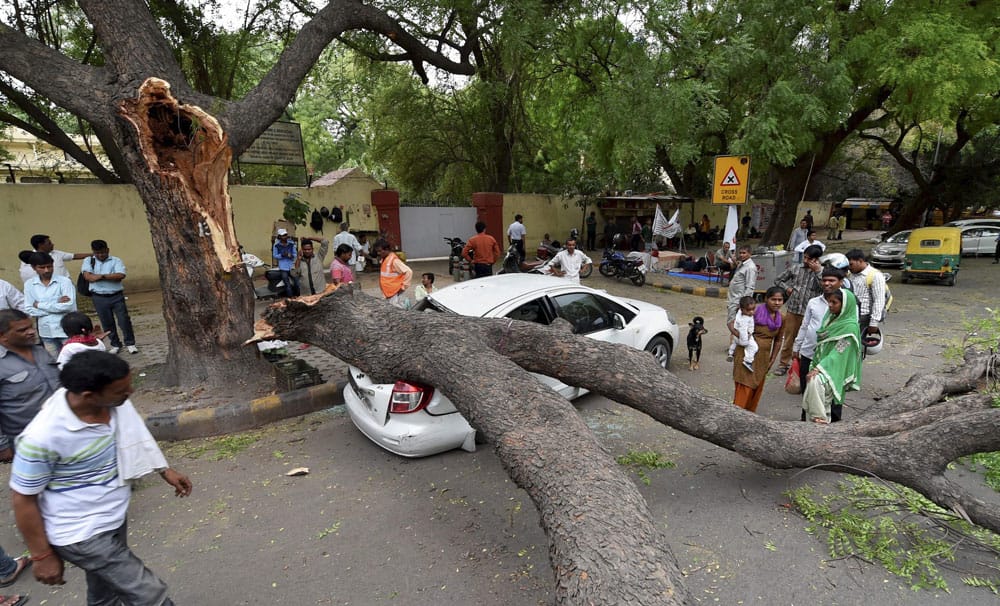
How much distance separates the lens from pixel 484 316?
15.2 ft

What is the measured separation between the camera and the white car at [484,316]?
4082mm

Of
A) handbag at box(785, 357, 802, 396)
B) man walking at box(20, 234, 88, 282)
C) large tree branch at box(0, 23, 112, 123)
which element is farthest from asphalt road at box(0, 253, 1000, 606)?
large tree branch at box(0, 23, 112, 123)

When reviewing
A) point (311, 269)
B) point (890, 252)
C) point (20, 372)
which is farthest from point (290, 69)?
point (890, 252)

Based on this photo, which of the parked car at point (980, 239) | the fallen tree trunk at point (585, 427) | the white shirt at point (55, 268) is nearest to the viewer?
the fallen tree trunk at point (585, 427)

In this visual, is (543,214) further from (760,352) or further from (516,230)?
(760,352)

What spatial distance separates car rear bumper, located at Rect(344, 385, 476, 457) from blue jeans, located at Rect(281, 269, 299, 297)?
4910mm

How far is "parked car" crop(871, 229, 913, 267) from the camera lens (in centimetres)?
1432

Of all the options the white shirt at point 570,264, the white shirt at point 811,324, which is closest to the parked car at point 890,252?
the white shirt at point 570,264

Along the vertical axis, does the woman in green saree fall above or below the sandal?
above

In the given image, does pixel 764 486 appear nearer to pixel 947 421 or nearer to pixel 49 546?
pixel 947 421

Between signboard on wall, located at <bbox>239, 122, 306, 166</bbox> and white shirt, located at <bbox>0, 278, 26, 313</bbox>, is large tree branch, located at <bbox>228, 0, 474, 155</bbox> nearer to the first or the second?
white shirt, located at <bbox>0, 278, 26, 313</bbox>

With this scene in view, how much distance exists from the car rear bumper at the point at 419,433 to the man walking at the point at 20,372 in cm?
215

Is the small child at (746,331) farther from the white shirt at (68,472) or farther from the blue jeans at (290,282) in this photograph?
the blue jeans at (290,282)

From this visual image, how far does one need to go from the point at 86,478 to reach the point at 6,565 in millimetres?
1616
